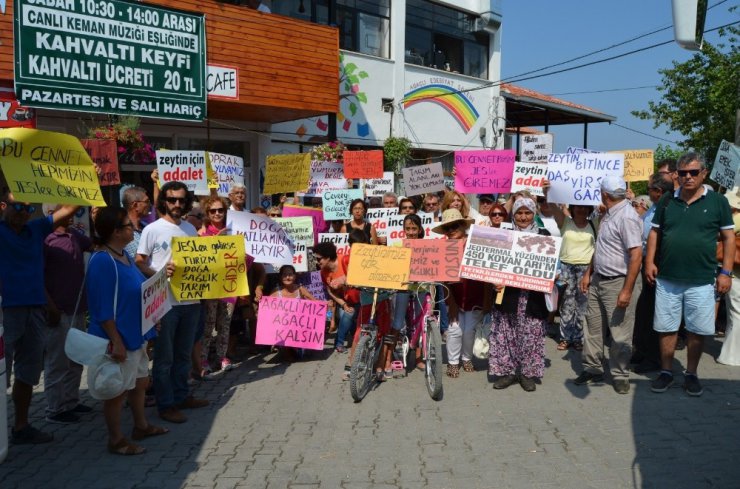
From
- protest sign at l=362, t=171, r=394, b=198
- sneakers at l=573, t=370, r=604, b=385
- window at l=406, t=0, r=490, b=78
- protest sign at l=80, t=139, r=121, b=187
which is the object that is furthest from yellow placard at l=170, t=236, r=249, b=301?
window at l=406, t=0, r=490, b=78

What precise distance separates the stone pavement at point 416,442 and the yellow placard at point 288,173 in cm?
382

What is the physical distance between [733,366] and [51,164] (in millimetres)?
7080

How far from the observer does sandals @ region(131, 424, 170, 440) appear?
187 inches

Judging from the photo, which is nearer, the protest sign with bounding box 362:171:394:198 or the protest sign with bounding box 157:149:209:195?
the protest sign with bounding box 157:149:209:195

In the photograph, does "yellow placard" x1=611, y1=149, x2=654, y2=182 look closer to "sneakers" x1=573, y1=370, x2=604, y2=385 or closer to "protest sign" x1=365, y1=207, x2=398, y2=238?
"protest sign" x1=365, y1=207, x2=398, y2=238

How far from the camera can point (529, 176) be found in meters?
8.58

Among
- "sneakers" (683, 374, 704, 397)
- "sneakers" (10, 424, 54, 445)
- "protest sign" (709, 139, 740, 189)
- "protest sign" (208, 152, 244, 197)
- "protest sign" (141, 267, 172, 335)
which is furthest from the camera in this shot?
"protest sign" (709, 139, 740, 189)

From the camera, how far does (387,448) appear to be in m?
4.58

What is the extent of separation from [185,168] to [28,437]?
4.20 metres

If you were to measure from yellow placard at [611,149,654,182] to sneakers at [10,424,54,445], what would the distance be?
8.66 metres

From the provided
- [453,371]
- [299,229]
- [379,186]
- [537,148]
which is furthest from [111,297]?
[537,148]

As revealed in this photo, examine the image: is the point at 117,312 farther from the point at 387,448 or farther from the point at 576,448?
the point at 576,448

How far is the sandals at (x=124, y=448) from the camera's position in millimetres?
4461

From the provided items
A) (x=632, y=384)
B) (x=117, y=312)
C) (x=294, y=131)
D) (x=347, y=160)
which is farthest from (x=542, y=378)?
(x=294, y=131)
